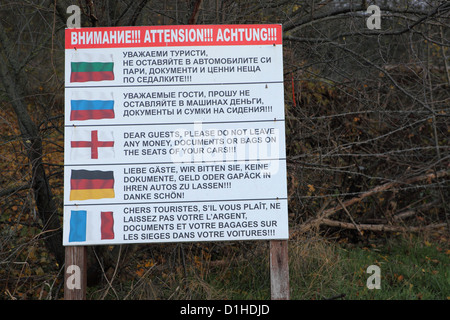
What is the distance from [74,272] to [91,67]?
164cm

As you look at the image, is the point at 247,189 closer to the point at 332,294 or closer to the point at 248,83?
the point at 248,83

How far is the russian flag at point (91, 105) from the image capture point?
3.85m

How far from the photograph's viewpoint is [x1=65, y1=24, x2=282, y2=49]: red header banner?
12.9 ft

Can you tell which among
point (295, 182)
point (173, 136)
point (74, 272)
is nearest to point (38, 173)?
point (74, 272)

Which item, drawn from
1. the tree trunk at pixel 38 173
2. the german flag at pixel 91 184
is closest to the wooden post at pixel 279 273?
the german flag at pixel 91 184

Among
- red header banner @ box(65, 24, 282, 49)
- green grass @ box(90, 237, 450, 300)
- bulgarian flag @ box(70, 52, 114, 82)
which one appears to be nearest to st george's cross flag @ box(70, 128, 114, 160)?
bulgarian flag @ box(70, 52, 114, 82)

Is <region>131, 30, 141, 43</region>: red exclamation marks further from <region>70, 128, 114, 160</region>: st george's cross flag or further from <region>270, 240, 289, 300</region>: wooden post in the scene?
<region>270, 240, 289, 300</region>: wooden post

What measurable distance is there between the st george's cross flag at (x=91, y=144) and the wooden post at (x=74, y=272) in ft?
2.43

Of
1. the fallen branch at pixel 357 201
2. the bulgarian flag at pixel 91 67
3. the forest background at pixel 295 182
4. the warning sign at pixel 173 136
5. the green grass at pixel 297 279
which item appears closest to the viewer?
the warning sign at pixel 173 136

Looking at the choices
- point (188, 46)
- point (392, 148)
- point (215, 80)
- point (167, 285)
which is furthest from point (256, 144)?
point (392, 148)

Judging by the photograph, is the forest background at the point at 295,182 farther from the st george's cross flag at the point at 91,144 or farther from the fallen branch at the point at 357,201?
the st george's cross flag at the point at 91,144

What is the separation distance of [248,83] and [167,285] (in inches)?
80.6

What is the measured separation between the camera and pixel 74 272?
3.82 meters

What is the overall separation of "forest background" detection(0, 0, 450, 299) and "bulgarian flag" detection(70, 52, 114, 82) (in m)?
0.53
